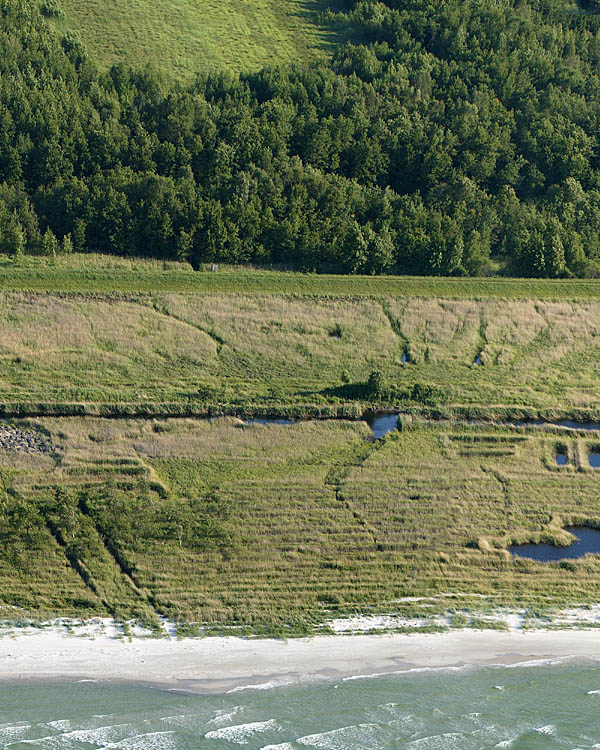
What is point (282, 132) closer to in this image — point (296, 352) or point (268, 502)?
point (296, 352)

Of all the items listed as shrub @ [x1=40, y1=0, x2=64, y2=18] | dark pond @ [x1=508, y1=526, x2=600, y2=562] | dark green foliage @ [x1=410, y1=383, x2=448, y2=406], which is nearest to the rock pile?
dark green foliage @ [x1=410, y1=383, x2=448, y2=406]

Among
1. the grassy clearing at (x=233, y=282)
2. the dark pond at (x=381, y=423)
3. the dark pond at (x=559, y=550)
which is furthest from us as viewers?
the grassy clearing at (x=233, y=282)

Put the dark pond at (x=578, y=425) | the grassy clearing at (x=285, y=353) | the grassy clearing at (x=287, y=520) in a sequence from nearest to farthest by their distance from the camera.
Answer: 1. the grassy clearing at (x=287, y=520)
2. the grassy clearing at (x=285, y=353)
3. the dark pond at (x=578, y=425)

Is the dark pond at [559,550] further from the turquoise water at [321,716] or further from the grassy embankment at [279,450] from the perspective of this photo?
the turquoise water at [321,716]

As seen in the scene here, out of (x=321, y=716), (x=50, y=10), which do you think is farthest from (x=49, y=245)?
(x=321, y=716)

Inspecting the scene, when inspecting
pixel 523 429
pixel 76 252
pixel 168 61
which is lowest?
pixel 523 429

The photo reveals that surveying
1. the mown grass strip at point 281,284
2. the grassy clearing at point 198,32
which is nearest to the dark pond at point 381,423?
the mown grass strip at point 281,284

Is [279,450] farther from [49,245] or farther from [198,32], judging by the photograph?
[198,32]

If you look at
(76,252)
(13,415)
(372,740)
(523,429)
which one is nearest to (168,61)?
(76,252)
